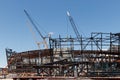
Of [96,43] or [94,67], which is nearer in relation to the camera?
[94,67]

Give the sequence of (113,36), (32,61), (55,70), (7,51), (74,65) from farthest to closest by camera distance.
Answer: (7,51) → (32,61) → (113,36) → (55,70) → (74,65)

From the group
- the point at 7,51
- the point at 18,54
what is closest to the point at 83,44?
the point at 18,54

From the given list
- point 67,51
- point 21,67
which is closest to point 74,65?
point 67,51

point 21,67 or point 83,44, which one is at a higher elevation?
point 83,44

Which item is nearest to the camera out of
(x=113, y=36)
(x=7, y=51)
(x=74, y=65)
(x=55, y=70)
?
(x=74, y=65)

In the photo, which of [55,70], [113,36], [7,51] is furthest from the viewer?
[7,51]

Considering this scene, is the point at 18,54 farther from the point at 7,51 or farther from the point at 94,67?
the point at 94,67

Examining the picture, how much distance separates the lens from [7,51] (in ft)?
234

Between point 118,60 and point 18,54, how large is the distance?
84.8 feet

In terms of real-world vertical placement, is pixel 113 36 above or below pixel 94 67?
above

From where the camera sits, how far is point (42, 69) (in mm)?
46344

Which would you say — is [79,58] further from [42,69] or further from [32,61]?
[32,61]

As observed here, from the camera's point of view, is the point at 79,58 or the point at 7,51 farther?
the point at 7,51

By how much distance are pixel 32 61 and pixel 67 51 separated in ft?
39.5
